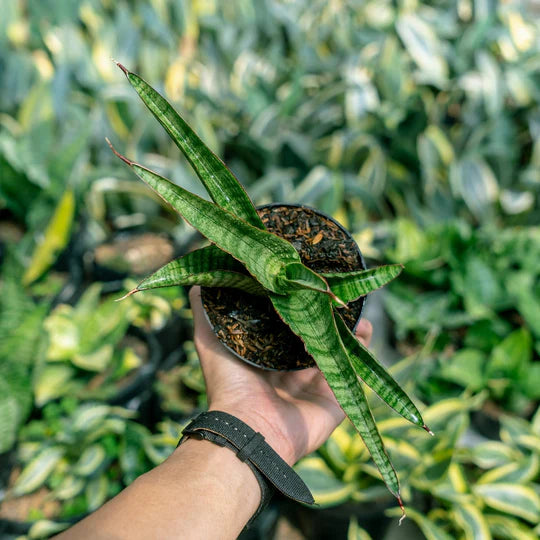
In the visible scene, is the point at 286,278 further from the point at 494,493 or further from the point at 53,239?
the point at 53,239

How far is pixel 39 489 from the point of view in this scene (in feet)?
3.81

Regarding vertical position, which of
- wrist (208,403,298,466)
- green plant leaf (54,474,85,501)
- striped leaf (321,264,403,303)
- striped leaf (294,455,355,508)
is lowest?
striped leaf (294,455,355,508)

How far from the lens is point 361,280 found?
0.61 metres

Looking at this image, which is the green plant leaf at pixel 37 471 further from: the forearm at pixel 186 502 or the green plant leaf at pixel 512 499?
the green plant leaf at pixel 512 499

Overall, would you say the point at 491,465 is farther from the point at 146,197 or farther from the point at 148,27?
the point at 148,27

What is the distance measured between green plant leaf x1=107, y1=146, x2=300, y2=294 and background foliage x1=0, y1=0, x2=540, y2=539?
0.61 m

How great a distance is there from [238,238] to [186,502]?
0.32 meters

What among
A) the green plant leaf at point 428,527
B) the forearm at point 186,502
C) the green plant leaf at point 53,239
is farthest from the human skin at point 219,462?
the green plant leaf at point 53,239

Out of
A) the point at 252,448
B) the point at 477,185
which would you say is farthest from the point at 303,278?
the point at 477,185


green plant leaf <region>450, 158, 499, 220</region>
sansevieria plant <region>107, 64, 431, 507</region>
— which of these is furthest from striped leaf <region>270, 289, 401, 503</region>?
green plant leaf <region>450, 158, 499, 220</region>

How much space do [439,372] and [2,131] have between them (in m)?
1.44

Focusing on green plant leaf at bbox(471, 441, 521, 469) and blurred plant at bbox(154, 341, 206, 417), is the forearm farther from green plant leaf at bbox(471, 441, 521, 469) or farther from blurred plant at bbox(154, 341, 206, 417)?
green plant leaf at bbox(471, 441, 521, 469)

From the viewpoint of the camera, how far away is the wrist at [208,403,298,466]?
2.47 feet

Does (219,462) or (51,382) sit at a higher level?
(219,462)
